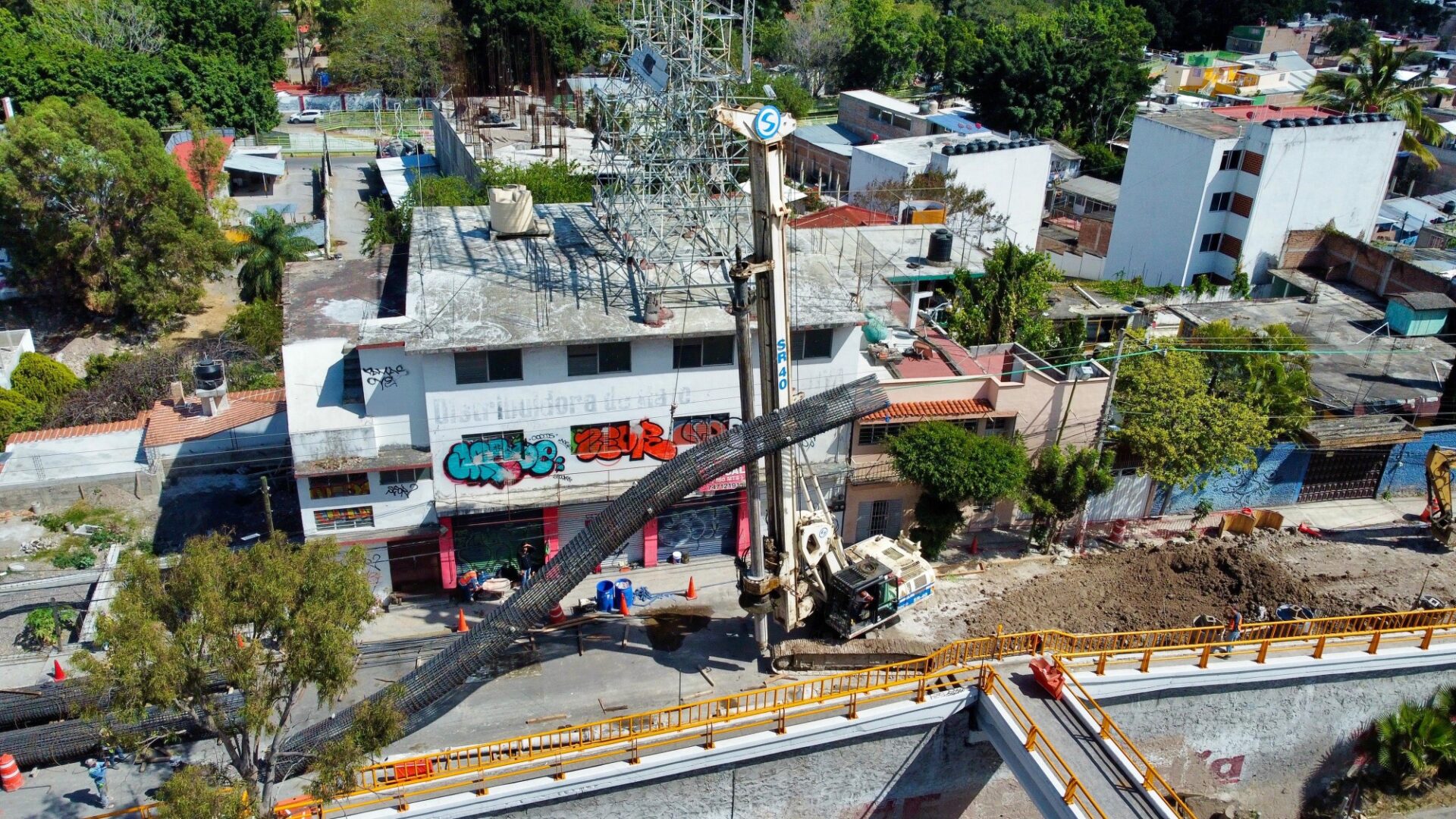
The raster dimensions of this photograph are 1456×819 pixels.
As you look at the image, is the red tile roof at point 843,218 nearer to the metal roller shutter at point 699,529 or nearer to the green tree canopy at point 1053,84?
the metal roller shutter at point 699,529

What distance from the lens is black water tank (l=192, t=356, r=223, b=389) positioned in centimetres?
3784

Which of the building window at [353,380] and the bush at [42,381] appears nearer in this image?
the building window at [353,380]

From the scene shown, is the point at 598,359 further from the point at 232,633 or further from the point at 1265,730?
the point at 1265,730

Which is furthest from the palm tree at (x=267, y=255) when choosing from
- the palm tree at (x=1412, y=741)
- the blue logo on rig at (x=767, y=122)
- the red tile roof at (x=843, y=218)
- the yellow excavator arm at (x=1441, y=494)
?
the yellow excavator arm at (x=1441, y=494)

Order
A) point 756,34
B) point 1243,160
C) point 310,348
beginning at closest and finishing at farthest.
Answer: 1. point 310,348
2. point 1243,160
3. point 756,34

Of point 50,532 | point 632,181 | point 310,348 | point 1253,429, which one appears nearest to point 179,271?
point 50,532

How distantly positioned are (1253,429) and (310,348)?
30.9 metres

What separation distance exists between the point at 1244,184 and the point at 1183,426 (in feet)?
94.6

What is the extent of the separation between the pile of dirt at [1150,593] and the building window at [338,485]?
61.5 feet

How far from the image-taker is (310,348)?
33.5m

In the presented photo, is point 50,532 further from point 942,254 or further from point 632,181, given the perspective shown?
point 942,254

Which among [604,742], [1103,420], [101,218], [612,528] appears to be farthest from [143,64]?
[604,742]

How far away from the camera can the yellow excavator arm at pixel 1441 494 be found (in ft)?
121

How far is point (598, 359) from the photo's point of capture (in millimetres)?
32281
